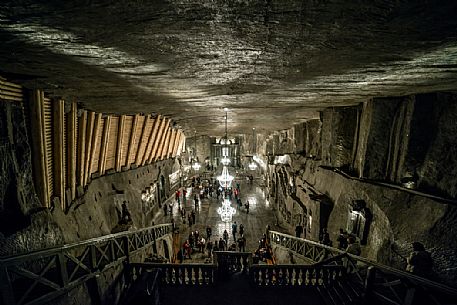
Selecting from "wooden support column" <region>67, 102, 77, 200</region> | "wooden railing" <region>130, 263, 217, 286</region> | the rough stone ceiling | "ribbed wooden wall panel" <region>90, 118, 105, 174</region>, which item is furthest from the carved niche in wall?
"ribbed wooden wall panel" <region>90, 118, 105, 174</region>

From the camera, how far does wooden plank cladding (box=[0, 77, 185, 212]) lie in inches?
215

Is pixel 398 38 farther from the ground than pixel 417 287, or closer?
farther from the ground

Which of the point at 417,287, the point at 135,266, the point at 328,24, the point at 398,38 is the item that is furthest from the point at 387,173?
the point at 135,266

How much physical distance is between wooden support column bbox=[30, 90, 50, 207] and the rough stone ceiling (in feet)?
3.36

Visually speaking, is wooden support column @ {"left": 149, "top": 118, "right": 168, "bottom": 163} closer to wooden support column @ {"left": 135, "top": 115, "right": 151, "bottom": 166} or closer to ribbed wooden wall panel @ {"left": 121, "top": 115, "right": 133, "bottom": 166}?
wooden support column @ {"left": 135, "top": 115, "right": 151, "bottom": 166}

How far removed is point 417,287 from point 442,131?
4453 mm

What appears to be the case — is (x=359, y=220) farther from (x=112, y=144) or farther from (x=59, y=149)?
(x=112, y=144)

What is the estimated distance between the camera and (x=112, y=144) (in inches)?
412

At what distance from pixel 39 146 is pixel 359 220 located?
9.67m

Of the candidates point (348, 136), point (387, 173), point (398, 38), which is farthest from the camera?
point (348, 136)

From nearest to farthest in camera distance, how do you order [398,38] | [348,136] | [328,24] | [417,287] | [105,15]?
[105,15] → [328,24] → [398,38] → [417,287] → [348,136]

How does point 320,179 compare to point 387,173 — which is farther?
point 320,179

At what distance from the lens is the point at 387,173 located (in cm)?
797

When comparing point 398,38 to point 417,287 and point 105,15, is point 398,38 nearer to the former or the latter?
point 105,15
